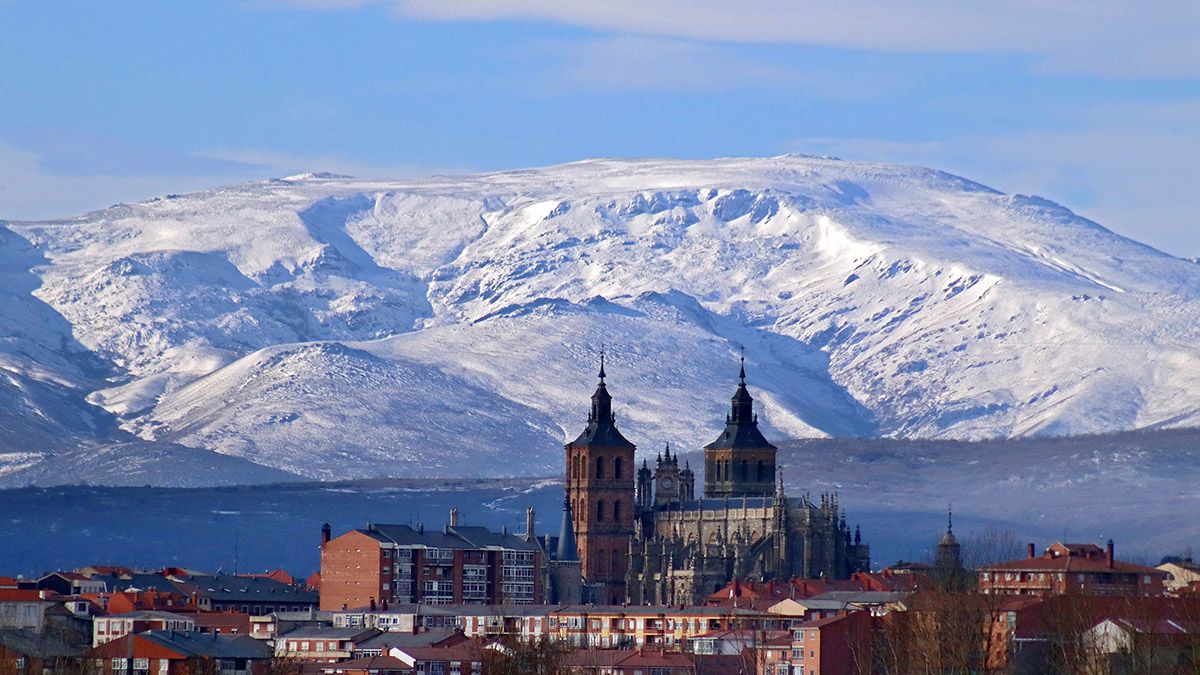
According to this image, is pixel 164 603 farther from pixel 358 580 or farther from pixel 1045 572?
pixel 1045 572

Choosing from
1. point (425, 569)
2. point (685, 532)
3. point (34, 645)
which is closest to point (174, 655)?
point (34, 645)

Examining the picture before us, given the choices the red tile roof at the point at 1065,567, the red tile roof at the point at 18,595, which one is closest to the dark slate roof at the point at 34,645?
the red tile roof at the point at 18,595

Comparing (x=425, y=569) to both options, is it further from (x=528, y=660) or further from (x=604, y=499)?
(x=528, y=660)

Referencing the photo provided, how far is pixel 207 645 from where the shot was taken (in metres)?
124

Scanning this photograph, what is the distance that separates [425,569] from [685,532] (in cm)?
2487

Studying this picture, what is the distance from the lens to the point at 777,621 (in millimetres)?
143375

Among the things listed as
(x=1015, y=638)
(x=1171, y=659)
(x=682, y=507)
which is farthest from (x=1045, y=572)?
(x=682, y=507)

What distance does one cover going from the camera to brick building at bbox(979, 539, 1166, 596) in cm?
13825

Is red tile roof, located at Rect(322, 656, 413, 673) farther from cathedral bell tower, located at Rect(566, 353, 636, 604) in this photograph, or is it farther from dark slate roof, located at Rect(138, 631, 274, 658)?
cathedral bell tower, located at Rect(566, 353, 636, 604)

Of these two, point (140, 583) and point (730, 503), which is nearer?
point (140, 583)

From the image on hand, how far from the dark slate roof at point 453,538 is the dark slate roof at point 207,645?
44101mm

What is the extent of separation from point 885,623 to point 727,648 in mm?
15132

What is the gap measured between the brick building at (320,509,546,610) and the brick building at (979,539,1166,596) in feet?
110

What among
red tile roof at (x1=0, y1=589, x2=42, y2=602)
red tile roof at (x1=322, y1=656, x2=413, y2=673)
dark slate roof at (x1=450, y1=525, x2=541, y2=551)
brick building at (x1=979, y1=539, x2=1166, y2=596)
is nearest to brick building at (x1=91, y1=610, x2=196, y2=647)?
red tile roof at (x1=0, y1=589, x2=42, y2=602)
